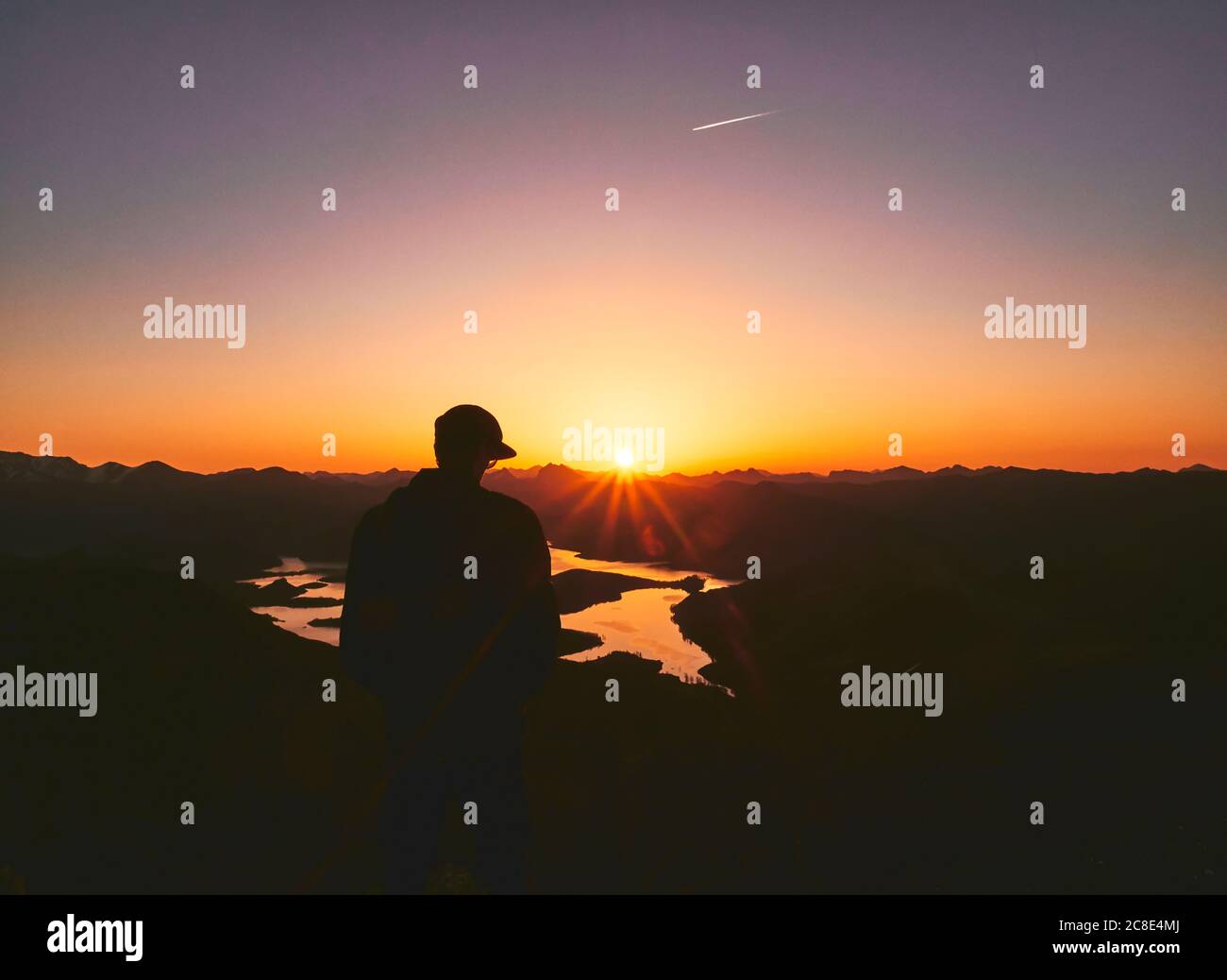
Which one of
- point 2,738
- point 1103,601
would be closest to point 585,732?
point 2,738

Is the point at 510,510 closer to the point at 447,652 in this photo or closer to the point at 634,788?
the point at 447,652

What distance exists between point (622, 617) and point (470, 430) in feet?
283

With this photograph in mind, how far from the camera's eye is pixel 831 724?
918 inches

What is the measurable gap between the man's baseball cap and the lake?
46.9 metres

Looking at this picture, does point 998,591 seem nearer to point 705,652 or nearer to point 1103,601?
point 1103,601

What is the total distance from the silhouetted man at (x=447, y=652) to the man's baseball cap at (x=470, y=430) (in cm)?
35

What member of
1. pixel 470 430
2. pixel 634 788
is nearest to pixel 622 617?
pixel 634 788

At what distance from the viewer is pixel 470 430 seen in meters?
4.87

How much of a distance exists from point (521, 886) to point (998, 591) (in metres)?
83.4

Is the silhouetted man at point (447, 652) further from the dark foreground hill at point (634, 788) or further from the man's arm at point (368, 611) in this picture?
the dark foreground hill at point (634, 788)

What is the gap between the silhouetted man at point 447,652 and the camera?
452cm

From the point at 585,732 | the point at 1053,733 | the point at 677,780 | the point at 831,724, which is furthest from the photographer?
the point at 831,724

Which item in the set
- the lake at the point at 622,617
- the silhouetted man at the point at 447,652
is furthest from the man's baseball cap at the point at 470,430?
the lake at the point at 622,617

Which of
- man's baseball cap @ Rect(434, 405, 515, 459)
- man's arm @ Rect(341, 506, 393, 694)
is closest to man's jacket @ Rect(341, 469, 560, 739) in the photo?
man's arm @ Rect(341, 506, 393, 694)
